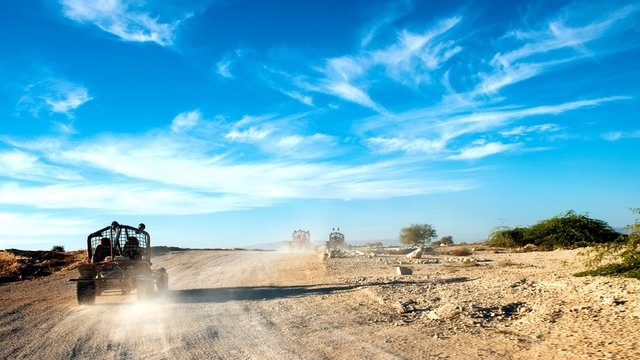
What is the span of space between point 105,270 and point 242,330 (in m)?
7.04

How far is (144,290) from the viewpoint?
48.1 ft

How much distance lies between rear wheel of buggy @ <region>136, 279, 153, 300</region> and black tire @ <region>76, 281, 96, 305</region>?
4.28 ft

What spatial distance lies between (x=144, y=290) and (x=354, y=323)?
304 inches

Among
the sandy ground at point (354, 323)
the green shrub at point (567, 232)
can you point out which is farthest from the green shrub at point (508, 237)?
the sandy ground at point (354, 323)

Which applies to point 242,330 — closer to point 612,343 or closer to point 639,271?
point 612,343

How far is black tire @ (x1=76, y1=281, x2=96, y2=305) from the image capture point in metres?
14.2

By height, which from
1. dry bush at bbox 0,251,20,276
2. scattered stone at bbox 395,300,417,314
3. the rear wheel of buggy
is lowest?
scattered stone at bbox 395,300,417,314

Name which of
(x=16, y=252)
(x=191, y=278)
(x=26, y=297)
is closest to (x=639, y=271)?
(x=191, y=278)

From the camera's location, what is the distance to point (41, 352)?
8.74m

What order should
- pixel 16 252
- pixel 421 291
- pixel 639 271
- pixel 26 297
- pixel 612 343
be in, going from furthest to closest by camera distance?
pixel 16 252
pixel 26 297
pixel 421 291
pixel 639 271
pixel 612 343

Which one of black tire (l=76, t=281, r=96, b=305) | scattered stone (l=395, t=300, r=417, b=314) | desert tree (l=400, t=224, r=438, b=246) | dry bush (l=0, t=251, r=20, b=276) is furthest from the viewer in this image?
desert tree (l=400, t=224, r=438, b=246)

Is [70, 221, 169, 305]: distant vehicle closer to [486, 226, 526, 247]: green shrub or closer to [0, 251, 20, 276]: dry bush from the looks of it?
[0, 251, 20, 276]: dry bush

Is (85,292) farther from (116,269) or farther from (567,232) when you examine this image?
(567,232)

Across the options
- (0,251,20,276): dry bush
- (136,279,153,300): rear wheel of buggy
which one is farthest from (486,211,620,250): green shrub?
(0,251,20,276): dry bush
